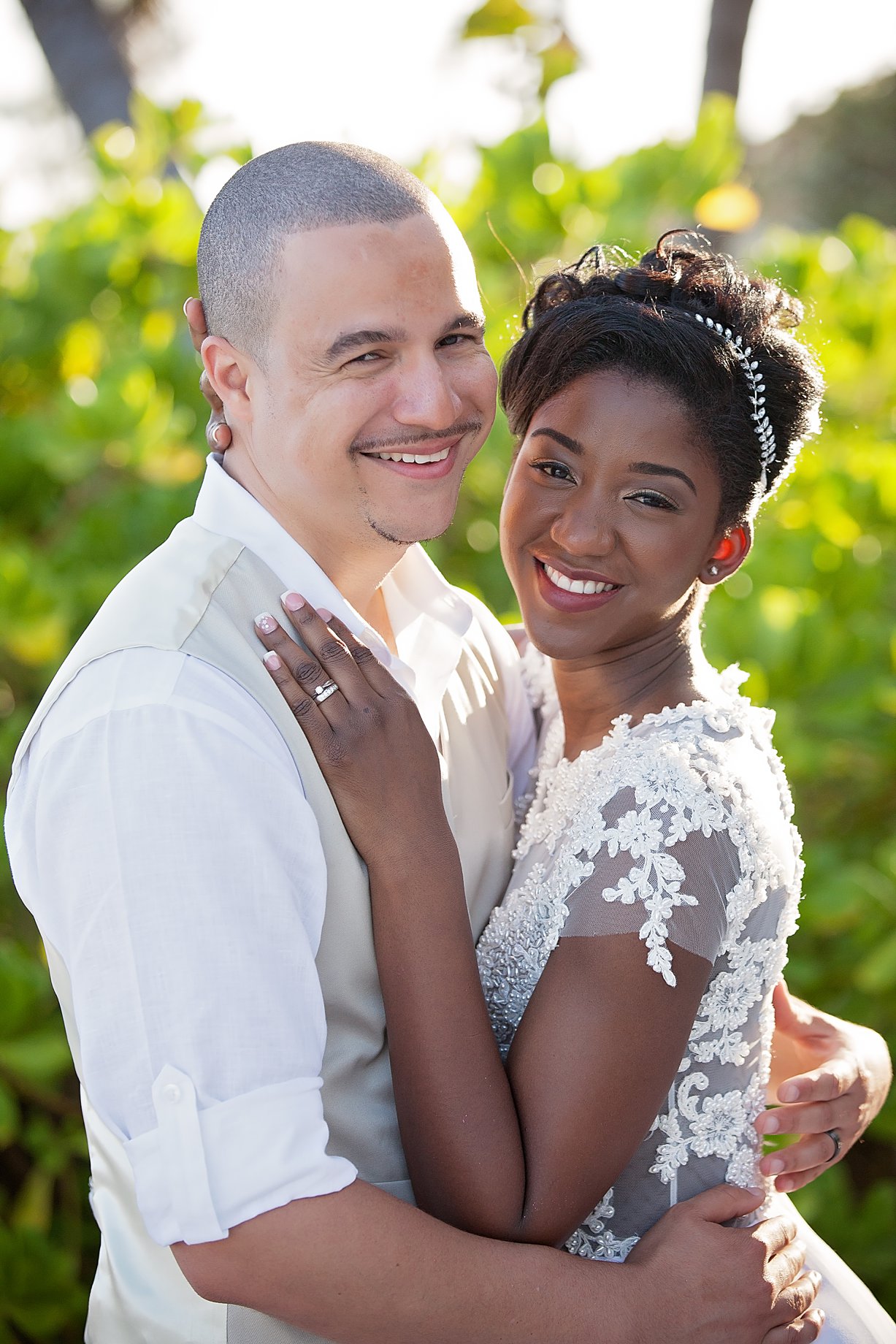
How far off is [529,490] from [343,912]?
2.90ft

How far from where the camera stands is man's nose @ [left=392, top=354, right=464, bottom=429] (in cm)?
192

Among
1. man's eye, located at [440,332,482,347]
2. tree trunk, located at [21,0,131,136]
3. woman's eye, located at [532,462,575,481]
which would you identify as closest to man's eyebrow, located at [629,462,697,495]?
woman's eye, located at [532,462,575,481]

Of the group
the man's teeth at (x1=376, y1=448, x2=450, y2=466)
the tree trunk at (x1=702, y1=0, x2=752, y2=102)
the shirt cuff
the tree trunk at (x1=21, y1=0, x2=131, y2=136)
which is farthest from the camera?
the tree trunk at (x1=702, y1=0, x2=752, y2=102)

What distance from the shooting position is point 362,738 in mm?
1819

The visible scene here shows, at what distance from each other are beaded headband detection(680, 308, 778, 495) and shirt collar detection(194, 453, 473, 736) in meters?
0.62

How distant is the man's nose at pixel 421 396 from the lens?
6.29 feet

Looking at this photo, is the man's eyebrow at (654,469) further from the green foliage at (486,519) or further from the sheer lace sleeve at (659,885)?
the green foliage at (486,519)

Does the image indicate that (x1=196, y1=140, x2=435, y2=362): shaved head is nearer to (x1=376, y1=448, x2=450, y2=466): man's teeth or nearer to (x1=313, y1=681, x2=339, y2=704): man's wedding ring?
(x1=376, y1=448, x2=450, y2=466): man's teeth

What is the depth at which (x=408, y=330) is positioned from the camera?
1.89 m

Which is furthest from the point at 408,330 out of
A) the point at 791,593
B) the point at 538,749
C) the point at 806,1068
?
the point at 791,593

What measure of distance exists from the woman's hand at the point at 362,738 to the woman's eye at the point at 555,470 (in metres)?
0.58

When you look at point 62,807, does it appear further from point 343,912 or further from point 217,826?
point 343,912

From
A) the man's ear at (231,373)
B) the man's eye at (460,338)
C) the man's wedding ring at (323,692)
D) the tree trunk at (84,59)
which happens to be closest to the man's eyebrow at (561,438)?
the man's eye at (460,338)

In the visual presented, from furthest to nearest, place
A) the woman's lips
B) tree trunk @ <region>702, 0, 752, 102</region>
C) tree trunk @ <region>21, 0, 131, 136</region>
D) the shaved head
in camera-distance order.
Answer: tree trunk @ <region>702, 0, 752, 102</region>
tree trunk @ <region>21, 0, 131, 136</region>
the woman's lips
the shaved head
